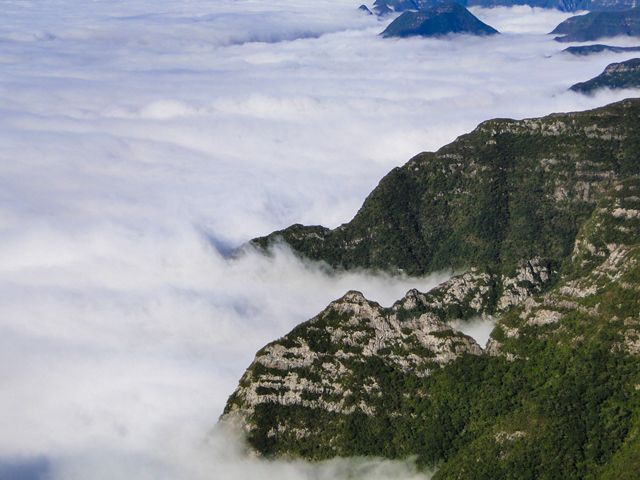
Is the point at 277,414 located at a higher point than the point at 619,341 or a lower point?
lower

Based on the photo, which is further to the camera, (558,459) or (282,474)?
(282,474)

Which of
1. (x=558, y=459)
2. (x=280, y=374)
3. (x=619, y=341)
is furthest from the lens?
(x=280, y=374)

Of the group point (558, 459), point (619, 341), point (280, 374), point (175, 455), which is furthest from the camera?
point (175, 455)

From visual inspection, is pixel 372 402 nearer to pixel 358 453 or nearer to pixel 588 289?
pixel 358 453

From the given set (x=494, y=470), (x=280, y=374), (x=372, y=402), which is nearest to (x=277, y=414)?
(x=280, y=374)

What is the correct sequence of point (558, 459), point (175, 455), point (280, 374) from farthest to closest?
1. point (175, 455)
2. point (280, 374)
3. point (558, 459)

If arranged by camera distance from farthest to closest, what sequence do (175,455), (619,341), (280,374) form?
(175,455), (280,374), (619,341)

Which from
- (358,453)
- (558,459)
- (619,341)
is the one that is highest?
(619,341)

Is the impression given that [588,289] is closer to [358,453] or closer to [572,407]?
[572,407]

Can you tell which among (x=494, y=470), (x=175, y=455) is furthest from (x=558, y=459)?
(x=175, y=455)
